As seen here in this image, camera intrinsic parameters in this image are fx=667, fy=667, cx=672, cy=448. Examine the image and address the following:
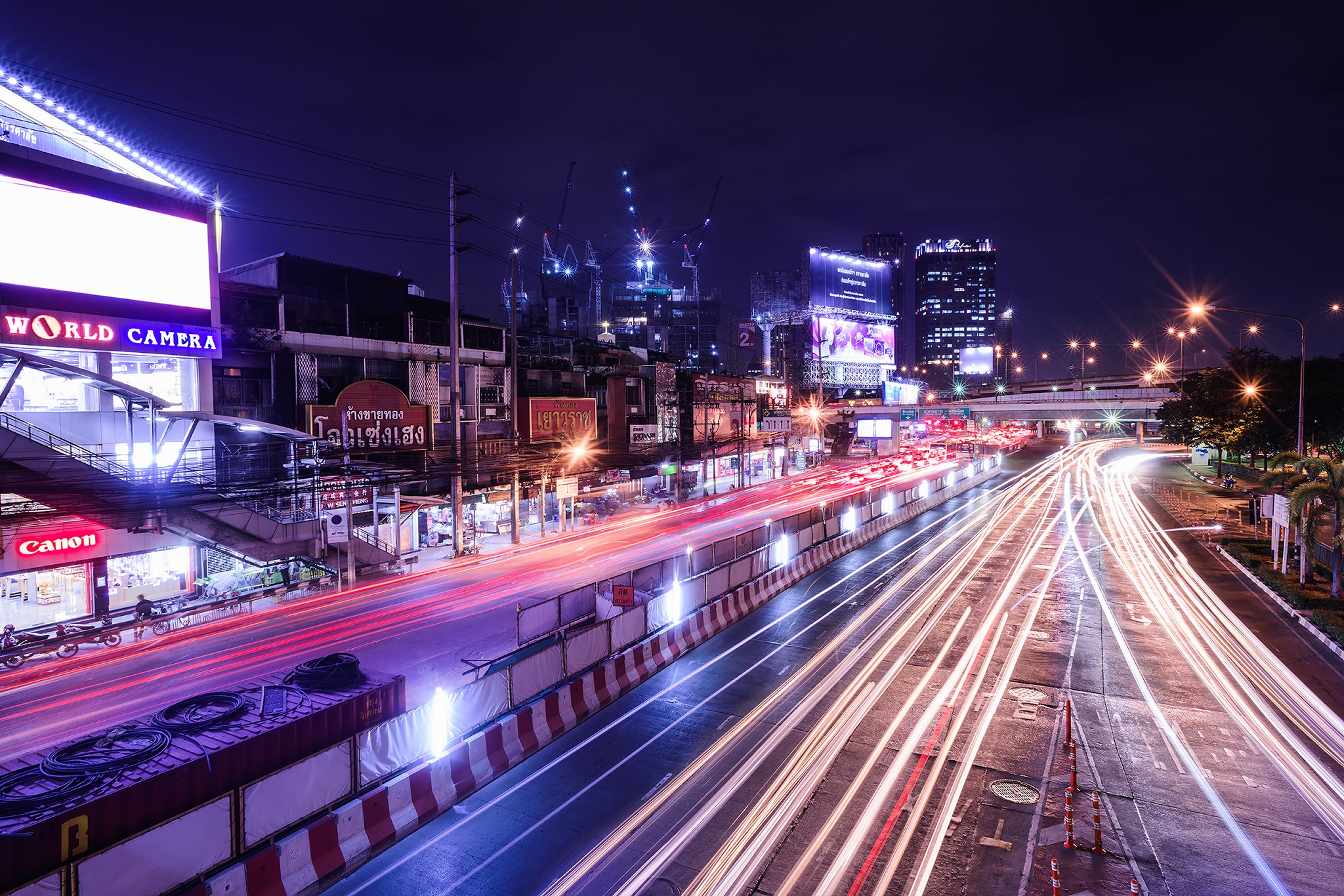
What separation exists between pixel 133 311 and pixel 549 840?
2568 centimetres

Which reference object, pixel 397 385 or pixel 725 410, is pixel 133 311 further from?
pixel 725 410

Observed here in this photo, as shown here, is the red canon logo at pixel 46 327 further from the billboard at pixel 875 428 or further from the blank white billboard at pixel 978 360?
the blank white billboard at pixel 978 360

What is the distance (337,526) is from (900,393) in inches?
3932

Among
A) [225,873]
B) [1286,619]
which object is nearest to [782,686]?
[225,873]

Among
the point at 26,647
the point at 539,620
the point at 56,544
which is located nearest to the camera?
the point at 539,620

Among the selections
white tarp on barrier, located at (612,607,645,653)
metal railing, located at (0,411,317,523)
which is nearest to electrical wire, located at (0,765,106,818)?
white tarp on barrier, located at (612,607,645,653)

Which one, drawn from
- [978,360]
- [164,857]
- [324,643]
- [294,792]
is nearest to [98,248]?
[324,643]

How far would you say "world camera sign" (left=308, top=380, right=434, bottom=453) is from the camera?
98.8 ft

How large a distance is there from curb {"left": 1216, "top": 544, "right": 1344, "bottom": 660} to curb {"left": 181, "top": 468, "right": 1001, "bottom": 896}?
1598 centimetres

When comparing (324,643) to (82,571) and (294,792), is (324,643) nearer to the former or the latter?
(82,571)

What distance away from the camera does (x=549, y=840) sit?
927 cm

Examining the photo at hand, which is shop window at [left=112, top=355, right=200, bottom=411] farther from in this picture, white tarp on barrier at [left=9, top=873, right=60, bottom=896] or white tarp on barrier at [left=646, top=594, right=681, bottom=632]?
white tarp on barrier at [left=9, top=873, right=60, bottom=896]

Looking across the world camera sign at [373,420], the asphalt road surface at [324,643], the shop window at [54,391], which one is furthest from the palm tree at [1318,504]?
the shop window at [54,391]

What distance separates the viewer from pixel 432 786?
10.1m
